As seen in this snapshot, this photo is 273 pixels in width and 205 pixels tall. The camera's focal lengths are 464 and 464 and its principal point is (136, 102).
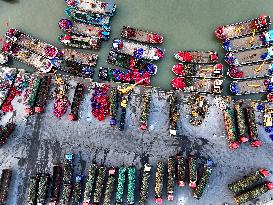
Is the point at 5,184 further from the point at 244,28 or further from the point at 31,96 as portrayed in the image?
the point at 244,28

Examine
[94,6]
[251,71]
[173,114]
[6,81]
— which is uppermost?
[94,6]

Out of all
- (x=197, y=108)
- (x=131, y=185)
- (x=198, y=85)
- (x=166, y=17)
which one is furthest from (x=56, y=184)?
(x=166, y=17)

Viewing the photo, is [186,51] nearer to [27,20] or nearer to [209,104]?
[209,104]

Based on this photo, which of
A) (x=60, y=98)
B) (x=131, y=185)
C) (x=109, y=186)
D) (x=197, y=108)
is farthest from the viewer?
(x=60, y=98)

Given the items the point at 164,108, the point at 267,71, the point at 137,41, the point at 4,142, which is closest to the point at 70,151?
the point at 4,142

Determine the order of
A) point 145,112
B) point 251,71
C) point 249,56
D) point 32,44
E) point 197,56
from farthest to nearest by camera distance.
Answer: point 32,44 → point 197,56 → point 249,56 → point 251,71 → point 145,112

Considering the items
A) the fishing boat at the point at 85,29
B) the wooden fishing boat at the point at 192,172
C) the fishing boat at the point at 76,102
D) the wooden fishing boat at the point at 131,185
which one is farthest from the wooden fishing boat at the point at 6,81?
the wooden fishing boat at the point at 192,172

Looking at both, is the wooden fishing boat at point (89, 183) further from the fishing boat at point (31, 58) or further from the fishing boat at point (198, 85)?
the fishing boat at point (198, 85)
